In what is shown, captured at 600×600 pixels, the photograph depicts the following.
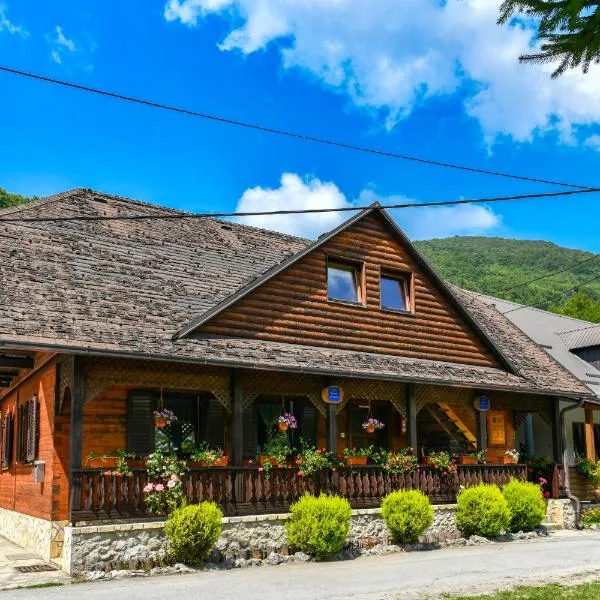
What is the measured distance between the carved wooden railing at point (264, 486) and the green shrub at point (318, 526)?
2.34 feet

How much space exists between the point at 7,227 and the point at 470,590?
11.6 m

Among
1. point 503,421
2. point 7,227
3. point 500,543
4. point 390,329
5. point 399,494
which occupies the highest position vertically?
point 7,227

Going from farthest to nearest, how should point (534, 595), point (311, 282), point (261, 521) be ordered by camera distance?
point (311, 282), point (261, 521), point (534, 595)

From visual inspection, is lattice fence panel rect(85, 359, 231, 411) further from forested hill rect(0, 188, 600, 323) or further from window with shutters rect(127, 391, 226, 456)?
forested hill rect(0, 188, 600, 323)

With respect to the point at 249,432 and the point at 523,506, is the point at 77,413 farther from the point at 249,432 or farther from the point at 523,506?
the point at 523,506

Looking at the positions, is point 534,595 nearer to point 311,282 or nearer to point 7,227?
point 311,282

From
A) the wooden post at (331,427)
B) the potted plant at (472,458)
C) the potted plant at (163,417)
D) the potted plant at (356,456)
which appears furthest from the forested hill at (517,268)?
the potted plant at (163,417)

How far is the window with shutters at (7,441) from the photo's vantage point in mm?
18734

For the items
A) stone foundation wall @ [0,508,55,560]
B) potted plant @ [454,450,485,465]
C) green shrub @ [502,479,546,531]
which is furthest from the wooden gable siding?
stone foundation wall @ [0,508,55,560]

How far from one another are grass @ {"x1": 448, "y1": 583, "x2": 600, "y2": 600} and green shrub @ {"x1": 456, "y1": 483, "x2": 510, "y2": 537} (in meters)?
6.05

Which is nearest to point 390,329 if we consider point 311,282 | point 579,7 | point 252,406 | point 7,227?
point 311,282

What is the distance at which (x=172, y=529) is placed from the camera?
12.6m

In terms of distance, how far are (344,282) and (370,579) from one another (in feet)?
28.4

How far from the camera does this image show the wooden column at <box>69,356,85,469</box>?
1272 cm
